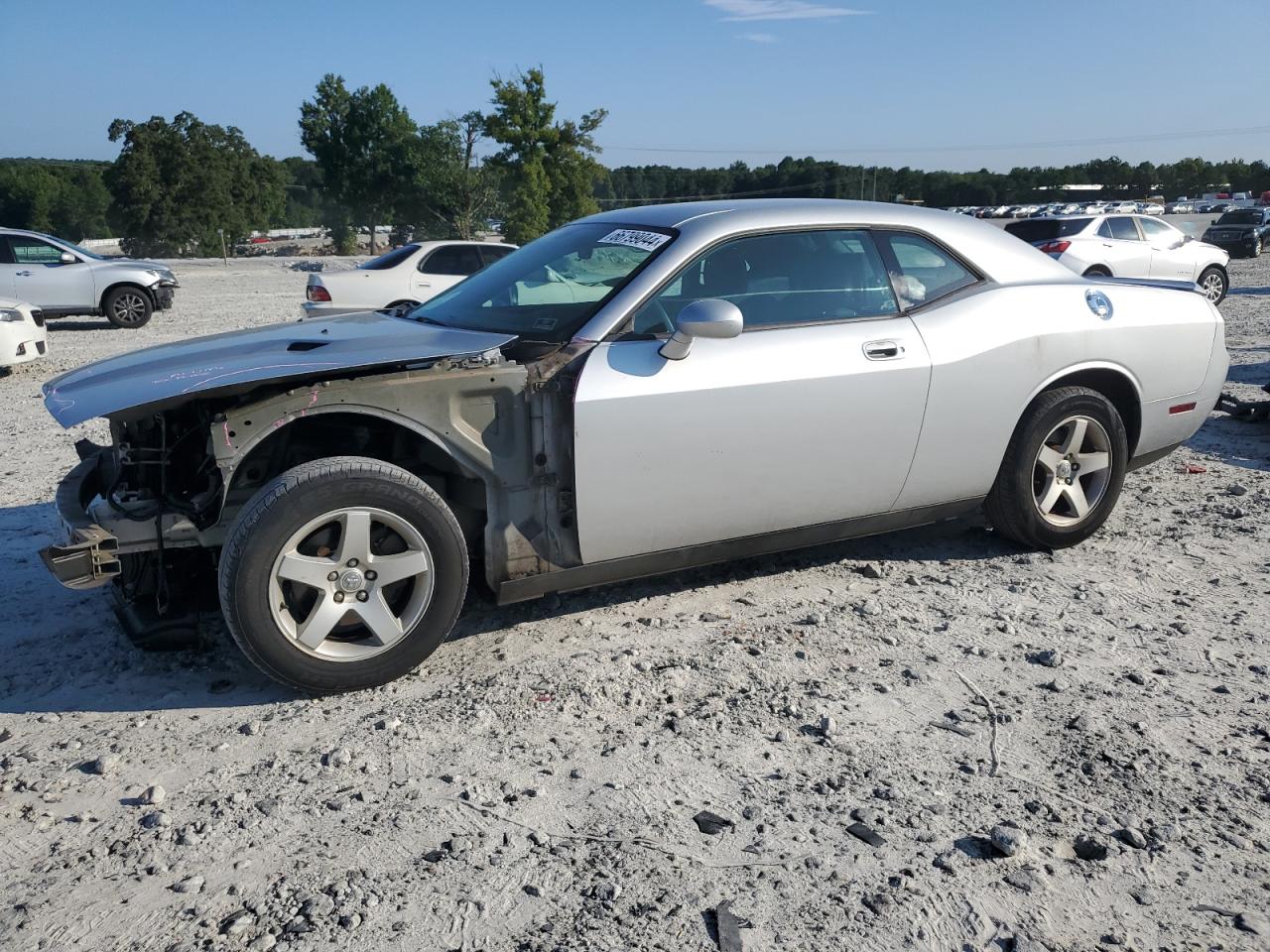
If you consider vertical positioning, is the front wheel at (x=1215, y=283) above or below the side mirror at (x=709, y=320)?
below

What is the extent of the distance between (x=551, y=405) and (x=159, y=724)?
5.64 ft

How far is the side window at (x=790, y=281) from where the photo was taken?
415cm

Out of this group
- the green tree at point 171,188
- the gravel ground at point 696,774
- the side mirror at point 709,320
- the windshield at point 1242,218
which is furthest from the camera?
the green tree at point 171,188

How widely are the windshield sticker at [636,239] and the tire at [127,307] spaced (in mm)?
14484

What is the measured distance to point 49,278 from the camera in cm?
1574

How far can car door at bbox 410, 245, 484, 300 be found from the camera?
13.2 meters

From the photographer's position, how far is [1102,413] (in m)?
4.84

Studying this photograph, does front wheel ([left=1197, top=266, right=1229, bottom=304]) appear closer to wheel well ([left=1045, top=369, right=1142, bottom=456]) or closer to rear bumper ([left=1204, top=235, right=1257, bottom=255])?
wheel well ([left=1045, top=369, right=1142, bottom=456])

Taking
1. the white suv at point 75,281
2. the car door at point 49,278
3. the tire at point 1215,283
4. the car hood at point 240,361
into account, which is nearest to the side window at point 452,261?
the white suv at point 75,281

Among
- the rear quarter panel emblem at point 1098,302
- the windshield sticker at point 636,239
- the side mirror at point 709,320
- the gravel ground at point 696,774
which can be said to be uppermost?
the windshield sticker at point 636,239

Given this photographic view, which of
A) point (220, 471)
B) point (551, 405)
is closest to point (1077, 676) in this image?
point (551, 405)

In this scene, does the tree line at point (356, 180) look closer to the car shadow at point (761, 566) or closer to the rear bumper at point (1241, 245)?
the rear bumper at point (1241, 245)

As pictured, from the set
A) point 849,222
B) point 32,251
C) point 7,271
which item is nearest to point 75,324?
point 32,251

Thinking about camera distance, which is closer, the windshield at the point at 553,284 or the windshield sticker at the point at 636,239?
the windshield at the point at 553,284
